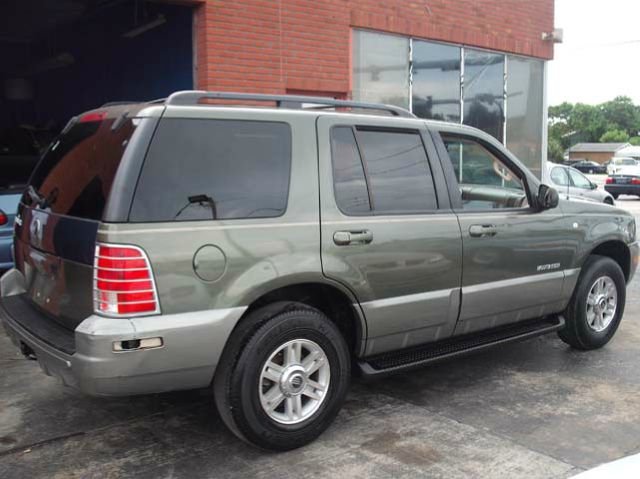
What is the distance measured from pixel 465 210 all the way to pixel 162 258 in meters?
2.21

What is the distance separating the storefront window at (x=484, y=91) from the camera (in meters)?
12.3

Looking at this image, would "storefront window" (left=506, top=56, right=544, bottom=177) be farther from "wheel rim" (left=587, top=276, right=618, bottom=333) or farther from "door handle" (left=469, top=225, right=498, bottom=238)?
"door handle" (left=469, top=225, right=498, bottom=238)

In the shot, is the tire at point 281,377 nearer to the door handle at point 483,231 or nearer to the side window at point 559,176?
the door handle at point 483,231

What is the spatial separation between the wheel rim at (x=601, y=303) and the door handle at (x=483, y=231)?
4.52 feet

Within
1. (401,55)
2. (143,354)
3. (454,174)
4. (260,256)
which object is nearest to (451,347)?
(454,174)

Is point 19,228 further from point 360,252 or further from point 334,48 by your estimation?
point 334,48

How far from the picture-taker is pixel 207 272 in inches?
137

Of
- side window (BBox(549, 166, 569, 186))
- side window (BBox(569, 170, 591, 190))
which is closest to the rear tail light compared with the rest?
side window (BBox(549, 166, 569, 186))

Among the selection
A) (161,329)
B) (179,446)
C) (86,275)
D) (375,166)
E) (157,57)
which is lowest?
(179,446)

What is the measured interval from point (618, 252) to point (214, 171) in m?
3.97

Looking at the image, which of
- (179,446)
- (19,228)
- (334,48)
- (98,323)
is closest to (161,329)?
(98,323)

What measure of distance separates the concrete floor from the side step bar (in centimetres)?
33

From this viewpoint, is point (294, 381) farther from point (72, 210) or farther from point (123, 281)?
point (72, 210)

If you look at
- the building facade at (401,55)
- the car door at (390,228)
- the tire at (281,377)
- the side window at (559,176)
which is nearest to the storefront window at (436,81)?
the building facade at (401,55)
